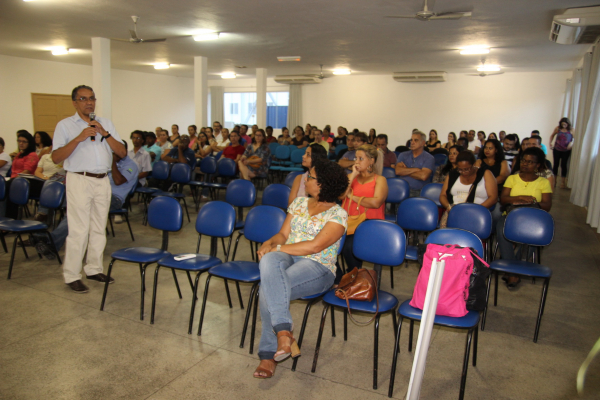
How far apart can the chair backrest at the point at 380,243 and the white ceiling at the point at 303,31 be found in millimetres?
4048

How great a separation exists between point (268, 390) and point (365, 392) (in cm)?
53

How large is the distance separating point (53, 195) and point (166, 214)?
5.62ft

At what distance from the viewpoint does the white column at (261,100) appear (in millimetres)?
12320

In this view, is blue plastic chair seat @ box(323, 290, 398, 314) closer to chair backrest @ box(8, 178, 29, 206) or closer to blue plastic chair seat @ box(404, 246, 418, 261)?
blue plastic chair seat @ box(404, 246, 418, 261)

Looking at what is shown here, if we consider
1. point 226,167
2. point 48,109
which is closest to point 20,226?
point 226,167

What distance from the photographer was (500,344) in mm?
2857

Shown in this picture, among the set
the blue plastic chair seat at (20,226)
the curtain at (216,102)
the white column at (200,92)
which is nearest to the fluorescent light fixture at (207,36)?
the white column at (200,92)

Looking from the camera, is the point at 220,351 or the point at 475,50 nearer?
the point at 220,351

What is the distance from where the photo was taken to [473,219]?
11.7 feet

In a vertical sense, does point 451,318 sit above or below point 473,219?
below

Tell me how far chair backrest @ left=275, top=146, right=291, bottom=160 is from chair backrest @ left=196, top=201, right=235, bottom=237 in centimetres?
645

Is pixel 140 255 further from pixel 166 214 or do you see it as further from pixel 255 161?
pixel 255 161

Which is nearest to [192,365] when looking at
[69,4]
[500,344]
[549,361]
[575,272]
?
[500,344]

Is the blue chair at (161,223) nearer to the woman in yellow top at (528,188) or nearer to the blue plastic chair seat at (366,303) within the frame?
the blue plastic chair seat at (366,303)
